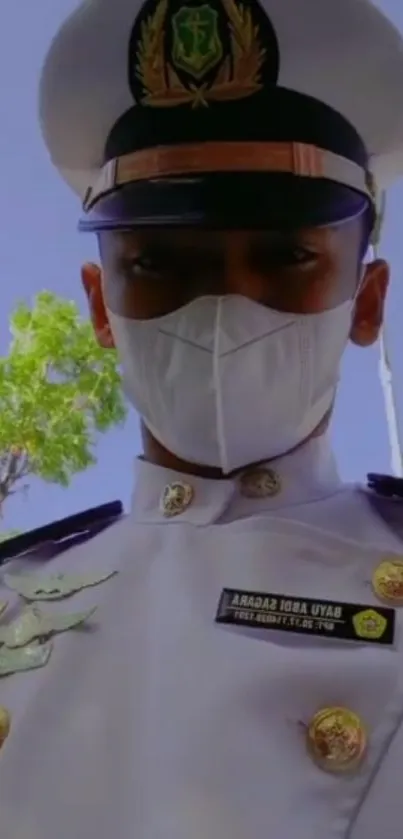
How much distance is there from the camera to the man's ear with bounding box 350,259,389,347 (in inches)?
49.7

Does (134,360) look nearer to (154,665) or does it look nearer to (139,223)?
(139,223)

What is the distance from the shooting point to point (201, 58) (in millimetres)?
1255

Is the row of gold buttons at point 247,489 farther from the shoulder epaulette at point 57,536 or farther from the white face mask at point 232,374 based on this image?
the shoulder epaulette at point 57,536

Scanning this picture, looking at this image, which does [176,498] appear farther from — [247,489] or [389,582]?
[389,582]

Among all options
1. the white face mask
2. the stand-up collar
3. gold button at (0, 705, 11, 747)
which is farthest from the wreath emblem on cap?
gold button at (0, 705, 11, 747)

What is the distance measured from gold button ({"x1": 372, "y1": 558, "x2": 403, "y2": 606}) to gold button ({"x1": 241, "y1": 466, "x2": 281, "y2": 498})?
0.15 m

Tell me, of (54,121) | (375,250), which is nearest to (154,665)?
(375,250)

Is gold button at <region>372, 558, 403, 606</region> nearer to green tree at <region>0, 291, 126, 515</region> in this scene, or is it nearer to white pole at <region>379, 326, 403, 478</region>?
white pole at <region>379, 326, 403, 478</region>

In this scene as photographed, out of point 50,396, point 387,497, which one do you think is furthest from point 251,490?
point 50,396

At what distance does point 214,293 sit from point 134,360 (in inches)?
4.3

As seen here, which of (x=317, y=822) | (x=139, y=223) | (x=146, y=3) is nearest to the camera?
(x=317, y=822)

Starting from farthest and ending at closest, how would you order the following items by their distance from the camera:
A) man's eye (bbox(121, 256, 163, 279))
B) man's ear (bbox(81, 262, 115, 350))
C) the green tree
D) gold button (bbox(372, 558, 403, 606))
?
1. the green tree
2. man's ear (bbox(81, 262, 115, 350))
3. man's eye (bbox(121, 256, 163, 279))
4. gold button (bbox(372, 558, 403, 606))

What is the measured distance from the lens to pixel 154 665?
1.06 meters

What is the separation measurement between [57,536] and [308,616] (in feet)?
1.12
